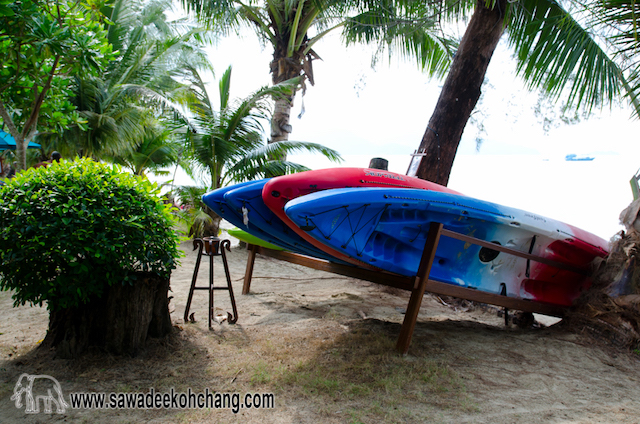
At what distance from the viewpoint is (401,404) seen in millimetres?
2477

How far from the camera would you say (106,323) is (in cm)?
299

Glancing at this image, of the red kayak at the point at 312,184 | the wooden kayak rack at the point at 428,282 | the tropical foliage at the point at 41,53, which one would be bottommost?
the wooden kayak rack at the point at 428,282

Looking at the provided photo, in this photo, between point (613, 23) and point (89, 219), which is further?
point (613, 23)

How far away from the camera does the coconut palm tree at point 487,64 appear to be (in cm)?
546

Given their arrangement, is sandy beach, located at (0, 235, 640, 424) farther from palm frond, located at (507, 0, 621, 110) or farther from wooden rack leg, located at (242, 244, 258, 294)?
palm frond, located at (507, 0, 621, 110)

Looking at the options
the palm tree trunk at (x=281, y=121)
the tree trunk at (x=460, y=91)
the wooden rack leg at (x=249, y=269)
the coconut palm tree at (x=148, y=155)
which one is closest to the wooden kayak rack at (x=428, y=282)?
the wooden rack leg at (x=249, y=269)

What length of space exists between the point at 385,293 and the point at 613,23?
4.11 metres

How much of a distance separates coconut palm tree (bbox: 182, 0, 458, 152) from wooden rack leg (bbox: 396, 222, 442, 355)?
3.90m

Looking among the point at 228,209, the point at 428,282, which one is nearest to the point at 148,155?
the point at 228,209

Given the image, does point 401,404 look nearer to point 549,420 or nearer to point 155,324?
point 549,420

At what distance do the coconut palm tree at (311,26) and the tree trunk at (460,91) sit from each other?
25.6 inches

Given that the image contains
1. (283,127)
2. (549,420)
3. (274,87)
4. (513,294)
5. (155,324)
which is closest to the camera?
(549,420)

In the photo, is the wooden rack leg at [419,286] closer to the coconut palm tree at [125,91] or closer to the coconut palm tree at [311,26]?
the coconut palm tree at [311,26]

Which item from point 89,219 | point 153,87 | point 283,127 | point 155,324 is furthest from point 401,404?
point 153,87
